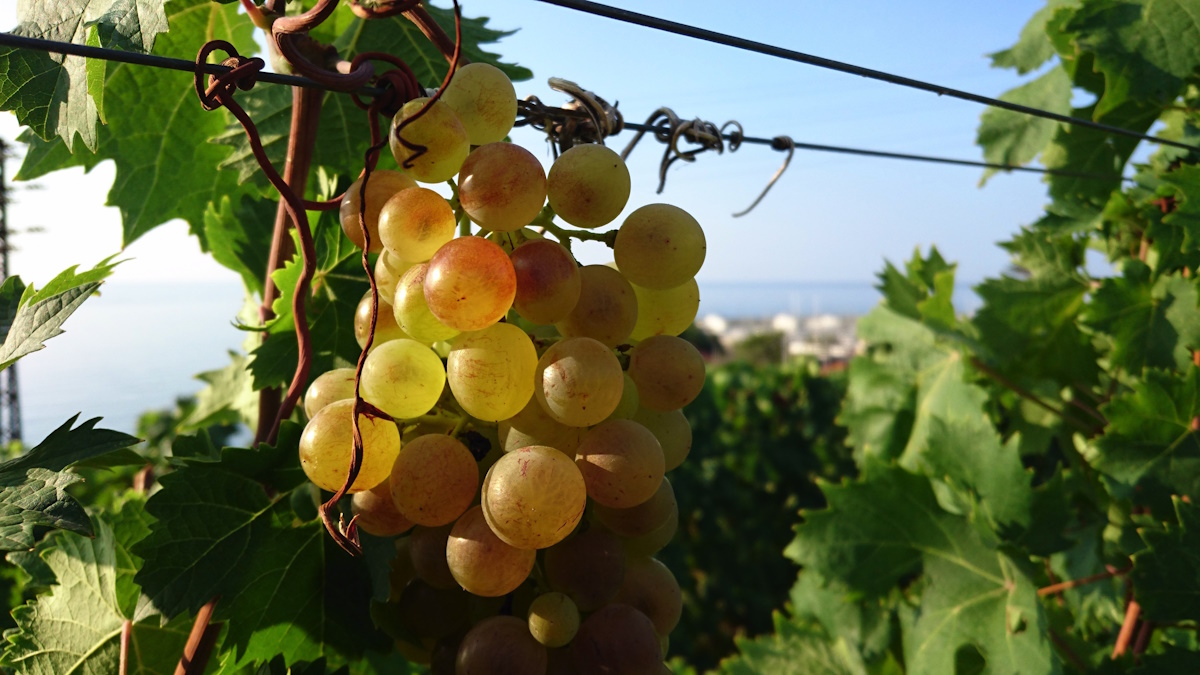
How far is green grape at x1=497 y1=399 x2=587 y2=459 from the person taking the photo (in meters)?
0.52

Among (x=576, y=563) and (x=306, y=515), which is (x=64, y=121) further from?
(x=576, y=563)

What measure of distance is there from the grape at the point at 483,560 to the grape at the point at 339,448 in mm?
63

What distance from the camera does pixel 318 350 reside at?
69 cm

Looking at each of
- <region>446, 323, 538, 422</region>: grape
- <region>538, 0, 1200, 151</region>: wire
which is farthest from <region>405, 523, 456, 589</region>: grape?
<region>538, 0, 1200, 151</region>: wire

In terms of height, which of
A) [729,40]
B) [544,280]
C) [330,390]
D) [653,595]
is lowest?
[653,595]

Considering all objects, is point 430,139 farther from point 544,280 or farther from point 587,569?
point 587,569

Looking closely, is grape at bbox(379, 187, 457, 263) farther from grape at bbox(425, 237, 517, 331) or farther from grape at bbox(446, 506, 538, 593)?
grape at bbox(446, 506, 538, 593)

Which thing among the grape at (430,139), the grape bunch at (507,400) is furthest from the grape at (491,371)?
the grape at (430,139)

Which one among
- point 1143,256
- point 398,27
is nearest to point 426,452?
point 398,27

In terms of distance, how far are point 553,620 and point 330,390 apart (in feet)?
0.69

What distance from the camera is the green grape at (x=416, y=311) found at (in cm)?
50

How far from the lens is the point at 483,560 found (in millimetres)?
487

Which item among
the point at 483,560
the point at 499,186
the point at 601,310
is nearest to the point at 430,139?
the point at 499,186

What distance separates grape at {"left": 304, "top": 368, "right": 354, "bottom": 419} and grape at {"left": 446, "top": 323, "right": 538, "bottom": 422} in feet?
0.25
